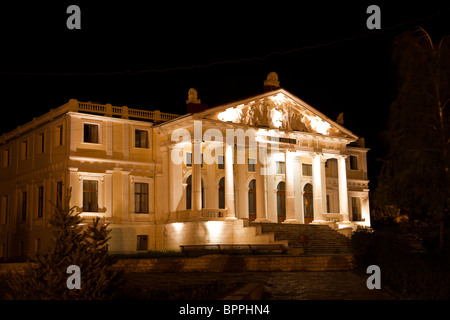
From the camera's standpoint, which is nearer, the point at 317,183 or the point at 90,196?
the point at 90,196

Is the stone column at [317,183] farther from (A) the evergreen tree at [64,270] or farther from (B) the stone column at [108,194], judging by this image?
(A) the evergreen tree at [64,270]

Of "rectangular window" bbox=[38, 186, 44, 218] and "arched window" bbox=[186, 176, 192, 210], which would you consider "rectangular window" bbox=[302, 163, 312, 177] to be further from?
"rectangular window" bbox=[38, 186, 44, 218]

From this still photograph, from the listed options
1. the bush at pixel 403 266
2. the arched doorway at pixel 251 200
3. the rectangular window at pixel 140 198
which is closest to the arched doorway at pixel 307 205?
the arched doorway at pixel 251 200

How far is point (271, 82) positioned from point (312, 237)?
11.6 m

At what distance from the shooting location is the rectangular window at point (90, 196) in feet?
129

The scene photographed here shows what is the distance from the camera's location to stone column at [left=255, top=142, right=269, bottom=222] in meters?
41.6

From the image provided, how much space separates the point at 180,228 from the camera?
1543 inches

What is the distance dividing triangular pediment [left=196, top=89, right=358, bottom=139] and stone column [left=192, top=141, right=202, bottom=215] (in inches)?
86.7

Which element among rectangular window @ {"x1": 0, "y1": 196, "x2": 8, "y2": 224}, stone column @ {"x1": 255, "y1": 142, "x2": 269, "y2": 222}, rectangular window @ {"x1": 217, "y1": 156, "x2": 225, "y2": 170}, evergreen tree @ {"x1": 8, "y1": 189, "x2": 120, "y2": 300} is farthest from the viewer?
rectangular window @ {"x1": 0, "y1": 196, "x2": 8, "y2": 224}

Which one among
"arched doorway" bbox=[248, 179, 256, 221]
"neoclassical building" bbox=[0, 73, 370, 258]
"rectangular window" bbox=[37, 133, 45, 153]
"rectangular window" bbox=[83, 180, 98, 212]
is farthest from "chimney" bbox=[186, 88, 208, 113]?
"rectangular window" bbox=[37, 133, 45, 153]

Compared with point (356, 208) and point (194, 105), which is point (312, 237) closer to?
point (194, 105)

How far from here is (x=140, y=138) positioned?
138 ft

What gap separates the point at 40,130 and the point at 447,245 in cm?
2852

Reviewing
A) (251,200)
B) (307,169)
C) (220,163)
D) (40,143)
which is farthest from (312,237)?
(40,143)
